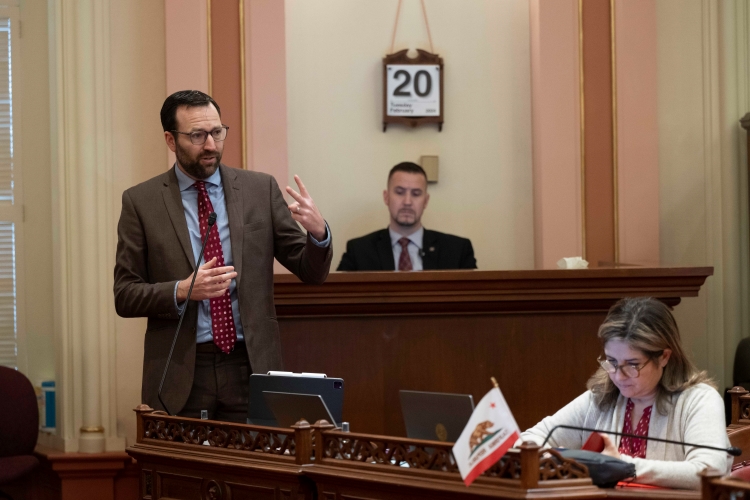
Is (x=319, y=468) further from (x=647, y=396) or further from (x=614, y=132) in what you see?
(x=614, y=132)

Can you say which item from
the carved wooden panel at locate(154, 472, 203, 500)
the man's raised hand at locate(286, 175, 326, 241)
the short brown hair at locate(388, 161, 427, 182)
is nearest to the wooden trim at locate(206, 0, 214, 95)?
the short brown hair at locate(388, 161, 427, 182)

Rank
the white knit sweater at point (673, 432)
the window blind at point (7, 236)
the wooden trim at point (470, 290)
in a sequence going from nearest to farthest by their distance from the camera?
the white knit sweater at point (673, 432) → the wooden trim at point (470, 290) → the window blind at point (7, 236)

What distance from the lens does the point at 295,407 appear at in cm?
238

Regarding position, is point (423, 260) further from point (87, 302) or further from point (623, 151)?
point (87, 302)

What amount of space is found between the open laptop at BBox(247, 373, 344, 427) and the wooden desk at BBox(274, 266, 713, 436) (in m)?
1.28

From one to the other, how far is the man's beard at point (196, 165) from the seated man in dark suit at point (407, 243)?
7.01 ft

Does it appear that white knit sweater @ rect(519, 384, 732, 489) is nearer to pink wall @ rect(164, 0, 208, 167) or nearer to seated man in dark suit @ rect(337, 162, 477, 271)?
seated man in dark suit @ rect(337, 162, 477, 271)

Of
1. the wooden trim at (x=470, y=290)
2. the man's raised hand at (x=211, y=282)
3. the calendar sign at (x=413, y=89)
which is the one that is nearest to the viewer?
the man's raised hand at (x=211, y=282)

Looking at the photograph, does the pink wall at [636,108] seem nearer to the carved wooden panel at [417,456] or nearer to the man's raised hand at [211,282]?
the man's raised hand at [211,282]

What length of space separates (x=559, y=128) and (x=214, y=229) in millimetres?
2677

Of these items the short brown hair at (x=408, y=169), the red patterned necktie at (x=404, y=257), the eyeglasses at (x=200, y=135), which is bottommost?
the red patterned necktie at (x=404, y=257)

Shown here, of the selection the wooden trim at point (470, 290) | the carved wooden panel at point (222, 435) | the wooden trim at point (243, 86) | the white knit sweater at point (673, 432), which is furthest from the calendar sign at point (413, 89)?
the carved wooden panel at point (222, 435)

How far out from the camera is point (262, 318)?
2980mm

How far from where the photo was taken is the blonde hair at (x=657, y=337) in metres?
2.50
